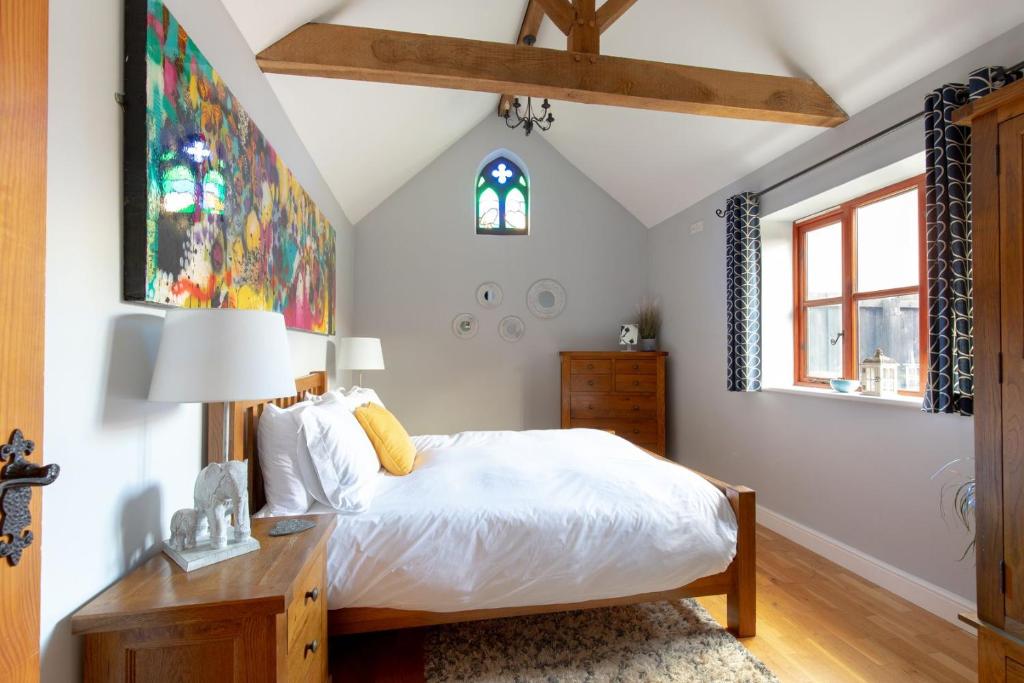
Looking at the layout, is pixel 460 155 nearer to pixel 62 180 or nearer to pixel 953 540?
pixel 62 180

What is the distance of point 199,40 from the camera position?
1.48 metres

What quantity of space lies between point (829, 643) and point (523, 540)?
4.50 ft

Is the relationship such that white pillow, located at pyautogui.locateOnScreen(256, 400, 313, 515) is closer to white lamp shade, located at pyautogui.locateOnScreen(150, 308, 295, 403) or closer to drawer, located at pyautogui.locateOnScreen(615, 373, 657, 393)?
white lamp shade, located at pyautogui.locateOnScreen(150, 308, 295, 403)

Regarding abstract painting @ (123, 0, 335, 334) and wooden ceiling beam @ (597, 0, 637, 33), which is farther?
wooden ceiling beam @ (597, 0, 637, 33)

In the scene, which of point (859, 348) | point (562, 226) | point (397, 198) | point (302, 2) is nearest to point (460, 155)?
point (397, 198)

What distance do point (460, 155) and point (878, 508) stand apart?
428cm

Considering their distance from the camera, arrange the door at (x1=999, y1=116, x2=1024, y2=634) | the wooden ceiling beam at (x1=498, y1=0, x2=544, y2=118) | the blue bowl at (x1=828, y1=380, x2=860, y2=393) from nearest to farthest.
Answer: the door at (x1=999, y1=116, x2=1024, y2=634) → the blue bowl at (x1=828, y1=380, x2=860, y2=393) → the wooden ceiling beam at (x1=498, y1=0, x2=544, y2=118)

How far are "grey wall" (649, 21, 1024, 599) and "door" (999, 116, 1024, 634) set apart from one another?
102cm

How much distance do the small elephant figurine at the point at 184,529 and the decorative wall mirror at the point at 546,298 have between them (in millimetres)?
3795

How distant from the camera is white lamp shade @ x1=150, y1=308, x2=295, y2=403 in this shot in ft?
3.56

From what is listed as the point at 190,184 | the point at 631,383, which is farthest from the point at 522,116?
the point at 190,184

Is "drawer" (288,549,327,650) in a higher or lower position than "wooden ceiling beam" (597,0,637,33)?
lower

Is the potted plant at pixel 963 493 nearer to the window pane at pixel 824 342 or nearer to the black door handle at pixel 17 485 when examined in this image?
the window pane at pixel 824 342

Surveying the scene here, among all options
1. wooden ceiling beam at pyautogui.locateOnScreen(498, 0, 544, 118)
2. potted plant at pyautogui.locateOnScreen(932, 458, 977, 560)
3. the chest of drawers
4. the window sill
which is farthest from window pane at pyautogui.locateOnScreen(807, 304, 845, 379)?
wooden ceiling beam at pyautogui.locateOnScreen(498, 0, 544, 118)
